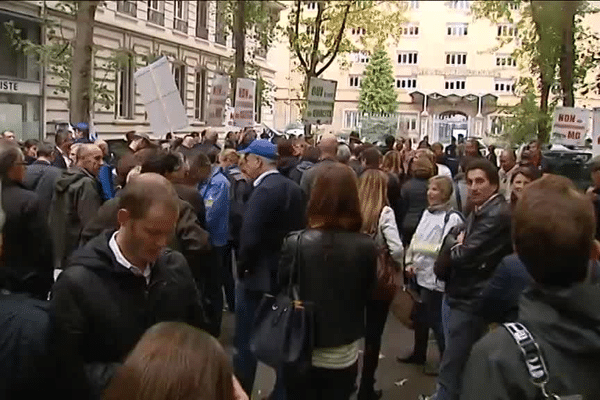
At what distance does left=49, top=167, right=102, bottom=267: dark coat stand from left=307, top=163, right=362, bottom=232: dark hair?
2.31m

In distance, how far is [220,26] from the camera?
10.6ft

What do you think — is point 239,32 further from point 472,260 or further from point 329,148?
point 329,148

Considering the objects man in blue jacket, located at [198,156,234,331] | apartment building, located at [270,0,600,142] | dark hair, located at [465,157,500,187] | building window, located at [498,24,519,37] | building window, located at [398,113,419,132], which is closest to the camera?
apartment building, located at [270,0,600,142]

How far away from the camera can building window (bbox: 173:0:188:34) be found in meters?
2.61

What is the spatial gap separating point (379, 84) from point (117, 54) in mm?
8703

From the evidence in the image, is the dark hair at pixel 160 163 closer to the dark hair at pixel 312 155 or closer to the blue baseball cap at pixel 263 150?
the blue baseball cap at pixel 263 150

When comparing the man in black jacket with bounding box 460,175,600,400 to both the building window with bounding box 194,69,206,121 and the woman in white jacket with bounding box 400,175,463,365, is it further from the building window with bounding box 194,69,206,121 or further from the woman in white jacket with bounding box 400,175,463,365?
the woman in white jacket with bounding box 400,175,463,365

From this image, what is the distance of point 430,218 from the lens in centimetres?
537

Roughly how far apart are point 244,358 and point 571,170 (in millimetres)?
8163

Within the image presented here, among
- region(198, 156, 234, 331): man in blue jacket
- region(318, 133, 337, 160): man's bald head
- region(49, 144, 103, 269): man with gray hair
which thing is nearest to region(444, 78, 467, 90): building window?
region(198, 156, 234, 331): man in blue jacket

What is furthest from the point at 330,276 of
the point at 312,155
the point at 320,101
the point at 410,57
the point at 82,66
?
the point at 320,101

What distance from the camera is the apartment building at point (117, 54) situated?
2.27 m

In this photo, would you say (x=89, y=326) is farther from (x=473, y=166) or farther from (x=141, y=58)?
(x=473, y=166)

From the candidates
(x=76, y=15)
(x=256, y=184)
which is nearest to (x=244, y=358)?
(x=256, y=184)
